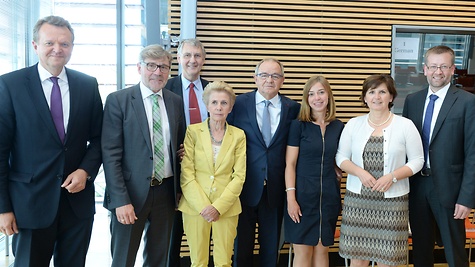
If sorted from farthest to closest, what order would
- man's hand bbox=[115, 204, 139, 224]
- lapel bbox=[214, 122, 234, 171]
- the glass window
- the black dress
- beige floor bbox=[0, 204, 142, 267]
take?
the glass window < beige floor bbox=[0, 204, 142, 267] < the black dress < lapel bbox=[214, 122, 234, 171] < man's hand bbox=[115, 204, 139, 224]

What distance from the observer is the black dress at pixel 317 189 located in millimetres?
3574

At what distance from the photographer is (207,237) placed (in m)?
3.54

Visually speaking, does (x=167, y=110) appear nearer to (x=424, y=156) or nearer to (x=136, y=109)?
(x=136, y=109)

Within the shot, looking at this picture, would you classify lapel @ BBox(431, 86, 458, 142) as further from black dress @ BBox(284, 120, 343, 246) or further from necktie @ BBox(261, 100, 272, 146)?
necktie @ BBox(261, 100, 272, 146)

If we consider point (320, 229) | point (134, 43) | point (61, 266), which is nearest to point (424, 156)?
point (320, 229)

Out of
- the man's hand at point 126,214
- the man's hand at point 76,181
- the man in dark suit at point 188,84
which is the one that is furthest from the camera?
the man in dark suit at point 188,84

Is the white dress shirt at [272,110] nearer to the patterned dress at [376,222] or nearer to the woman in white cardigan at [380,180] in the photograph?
the woman in white cardigan at [380,180]

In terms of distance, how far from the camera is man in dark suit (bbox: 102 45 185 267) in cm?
314

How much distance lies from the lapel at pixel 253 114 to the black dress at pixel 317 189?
1.19 ft

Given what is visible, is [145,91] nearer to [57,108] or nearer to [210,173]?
[57,108]

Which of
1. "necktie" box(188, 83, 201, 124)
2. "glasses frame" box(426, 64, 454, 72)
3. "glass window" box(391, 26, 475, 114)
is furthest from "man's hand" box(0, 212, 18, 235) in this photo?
"glass window" box(391, 26, 475, 114)

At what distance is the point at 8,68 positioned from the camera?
159 inches

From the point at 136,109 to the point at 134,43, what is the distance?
255cm

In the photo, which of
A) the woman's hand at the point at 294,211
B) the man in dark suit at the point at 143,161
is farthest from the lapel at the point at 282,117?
the man in dark suit at the point at 143,161
